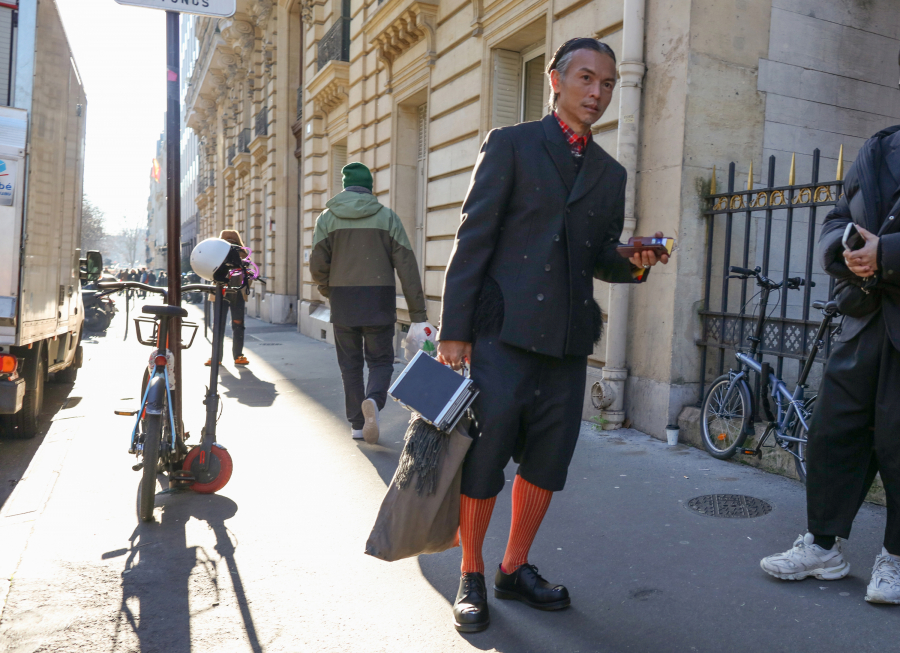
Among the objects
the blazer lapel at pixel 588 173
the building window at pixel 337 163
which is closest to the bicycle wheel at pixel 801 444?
the blazer lapel at pixel 588 173

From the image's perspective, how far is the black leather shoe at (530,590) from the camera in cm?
284

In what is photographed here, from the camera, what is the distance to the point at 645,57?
5969mm

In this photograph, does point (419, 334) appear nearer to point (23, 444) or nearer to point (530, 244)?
point (23, 444)

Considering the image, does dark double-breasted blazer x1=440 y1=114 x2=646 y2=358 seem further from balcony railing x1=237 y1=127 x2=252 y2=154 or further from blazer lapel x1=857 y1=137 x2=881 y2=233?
balcony railing x1=237 y1=127 x2=252 y2=154

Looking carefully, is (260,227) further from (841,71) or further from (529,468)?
(529,468)

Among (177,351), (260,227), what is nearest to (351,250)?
(177,351)

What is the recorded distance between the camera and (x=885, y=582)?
2844 mm

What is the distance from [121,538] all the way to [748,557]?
2.95 meters

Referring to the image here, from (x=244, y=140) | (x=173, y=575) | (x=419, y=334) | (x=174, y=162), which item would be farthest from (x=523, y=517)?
(x=244, y=140)

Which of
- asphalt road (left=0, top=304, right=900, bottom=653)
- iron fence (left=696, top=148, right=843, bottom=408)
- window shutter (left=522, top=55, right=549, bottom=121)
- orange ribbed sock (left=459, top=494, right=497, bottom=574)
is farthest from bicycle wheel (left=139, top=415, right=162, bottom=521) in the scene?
window shutter (left=522, top=55, right=549, bottom=121)

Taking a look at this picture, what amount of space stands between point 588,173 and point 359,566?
1.95 meters

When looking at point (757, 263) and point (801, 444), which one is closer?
point (801, 444)

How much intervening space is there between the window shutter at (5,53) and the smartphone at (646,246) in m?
4.81

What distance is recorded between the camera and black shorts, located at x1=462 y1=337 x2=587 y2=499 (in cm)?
264
